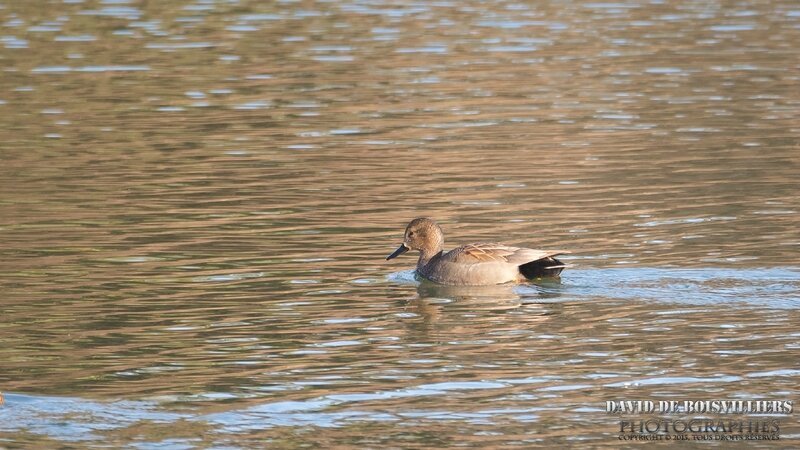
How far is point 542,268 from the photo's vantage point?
1355cm

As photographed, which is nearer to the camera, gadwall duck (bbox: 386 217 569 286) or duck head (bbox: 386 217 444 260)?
Answer: gadwall duck (bbox: 386 217 569 286)

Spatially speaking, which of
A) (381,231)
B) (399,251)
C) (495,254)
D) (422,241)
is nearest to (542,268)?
(495,254)

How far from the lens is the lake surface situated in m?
10.2

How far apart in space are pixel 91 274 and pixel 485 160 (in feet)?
22.8

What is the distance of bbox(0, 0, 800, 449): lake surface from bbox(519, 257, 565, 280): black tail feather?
4.7 inches

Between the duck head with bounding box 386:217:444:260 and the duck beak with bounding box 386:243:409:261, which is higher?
the duck head with bounding box 386:217:444:260

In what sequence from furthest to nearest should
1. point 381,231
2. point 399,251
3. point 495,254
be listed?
point 381,231
point 399,251
point 495,254

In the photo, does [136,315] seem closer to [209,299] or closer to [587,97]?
[209,299]

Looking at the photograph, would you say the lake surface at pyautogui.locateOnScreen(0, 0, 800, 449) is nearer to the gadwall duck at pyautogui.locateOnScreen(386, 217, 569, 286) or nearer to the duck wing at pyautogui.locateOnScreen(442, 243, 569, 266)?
the gadwall duck at pyautogui.locateOnScreen(386, 217, 569, 286)

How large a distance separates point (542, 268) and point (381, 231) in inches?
120

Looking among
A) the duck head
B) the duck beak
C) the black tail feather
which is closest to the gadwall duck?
the black tail feather

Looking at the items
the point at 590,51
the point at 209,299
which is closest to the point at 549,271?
the point at 209,299

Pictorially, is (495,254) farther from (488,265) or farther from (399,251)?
(399,251)

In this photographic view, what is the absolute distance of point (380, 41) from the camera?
107ft
